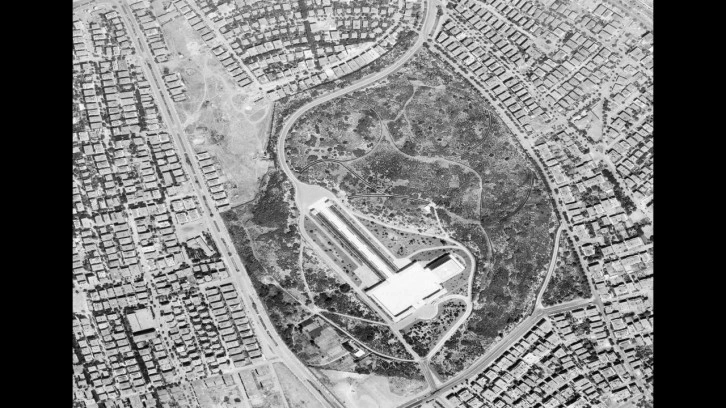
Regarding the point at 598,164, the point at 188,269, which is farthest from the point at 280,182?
the point at 598,164

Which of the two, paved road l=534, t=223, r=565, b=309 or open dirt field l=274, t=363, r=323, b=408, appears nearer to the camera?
open dirt field l=274, t=363, r=323, b=408

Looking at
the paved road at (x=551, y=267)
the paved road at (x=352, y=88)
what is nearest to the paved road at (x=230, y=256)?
the paved road at (x=352, y=88)

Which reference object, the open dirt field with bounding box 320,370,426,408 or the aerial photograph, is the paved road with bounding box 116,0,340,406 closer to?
the aerial photograph

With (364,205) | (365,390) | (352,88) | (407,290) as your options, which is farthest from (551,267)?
(352,88)

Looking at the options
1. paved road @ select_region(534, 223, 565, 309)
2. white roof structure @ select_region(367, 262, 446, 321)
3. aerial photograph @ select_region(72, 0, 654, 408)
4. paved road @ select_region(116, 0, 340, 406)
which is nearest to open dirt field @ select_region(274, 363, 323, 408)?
aerial photograph @ select_region(72, 0, 654, 408)

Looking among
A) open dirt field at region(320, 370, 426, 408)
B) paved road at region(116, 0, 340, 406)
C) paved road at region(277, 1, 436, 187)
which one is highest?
paved road at region(277, 1, 436, 187)

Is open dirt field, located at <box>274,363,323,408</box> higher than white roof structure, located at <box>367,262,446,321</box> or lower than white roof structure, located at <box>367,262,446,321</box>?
lower

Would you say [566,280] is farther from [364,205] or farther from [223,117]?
[223,117]

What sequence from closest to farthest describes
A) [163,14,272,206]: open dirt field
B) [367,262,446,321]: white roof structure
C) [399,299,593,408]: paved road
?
[399,299,593,408]: paved road, [367,262,446,321]: white roof structure, [163,14,272,206]: open dirt field
